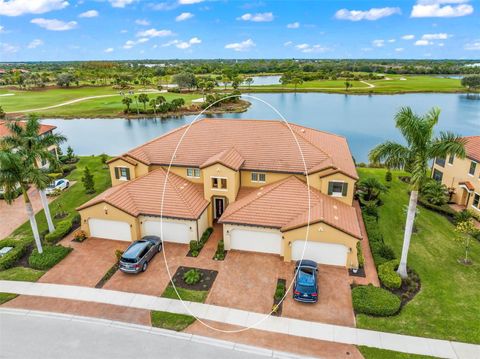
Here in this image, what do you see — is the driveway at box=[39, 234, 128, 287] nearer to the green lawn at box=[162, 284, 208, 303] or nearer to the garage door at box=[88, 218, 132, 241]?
the garage door at box=[88, 218, 132, 241]

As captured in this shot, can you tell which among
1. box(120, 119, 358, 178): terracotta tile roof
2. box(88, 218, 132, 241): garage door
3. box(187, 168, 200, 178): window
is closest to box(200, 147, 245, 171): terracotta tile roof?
box(120, 119, 358, 178): terracotta tile roof

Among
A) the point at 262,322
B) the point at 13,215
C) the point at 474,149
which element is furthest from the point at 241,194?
the point at 474,149

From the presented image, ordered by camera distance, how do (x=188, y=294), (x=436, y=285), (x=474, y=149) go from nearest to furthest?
(x=188, y=294) < (x=436, y=285) < (x=474, y=149)

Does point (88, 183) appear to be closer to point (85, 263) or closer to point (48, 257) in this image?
point (48, 257)

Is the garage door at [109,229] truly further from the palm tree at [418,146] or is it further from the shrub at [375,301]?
the palm tree at [418,146]

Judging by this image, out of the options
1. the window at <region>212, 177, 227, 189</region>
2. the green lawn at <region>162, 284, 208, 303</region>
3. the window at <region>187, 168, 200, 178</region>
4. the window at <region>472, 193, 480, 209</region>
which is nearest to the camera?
the green lawn at <region>162, 284, 208, 303</region>

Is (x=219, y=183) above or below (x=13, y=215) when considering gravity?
above

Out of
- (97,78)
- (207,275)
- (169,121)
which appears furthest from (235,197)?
(97,78)
